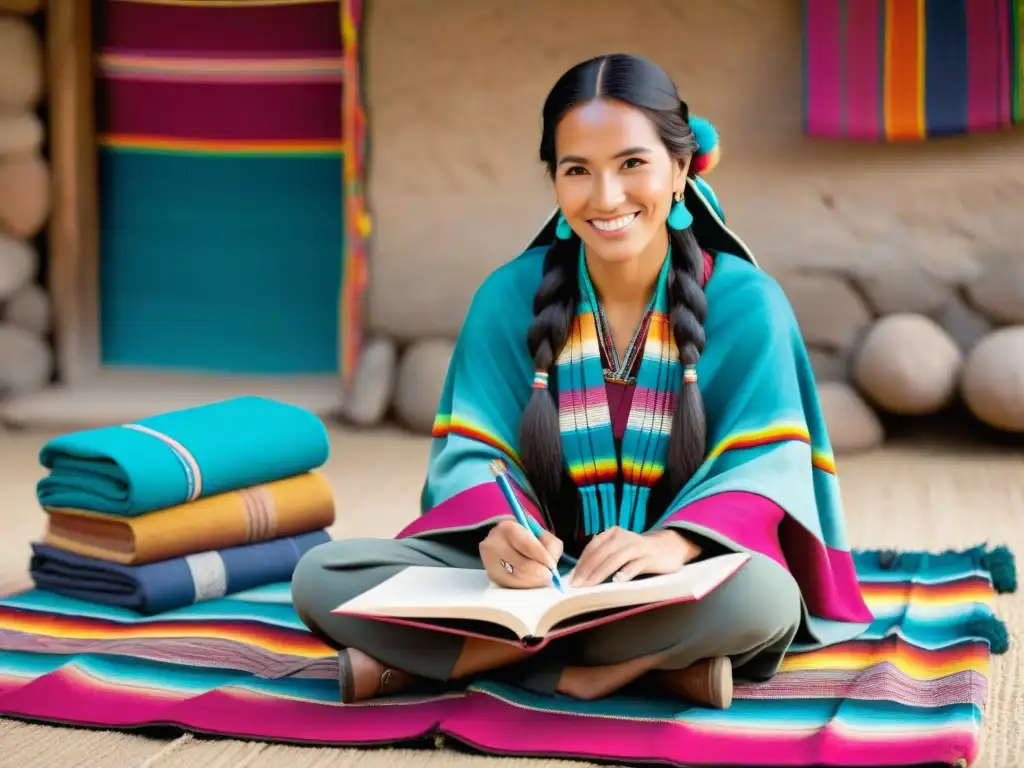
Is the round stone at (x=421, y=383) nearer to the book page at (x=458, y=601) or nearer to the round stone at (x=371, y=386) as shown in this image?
the round stone at (x=371, y=386)

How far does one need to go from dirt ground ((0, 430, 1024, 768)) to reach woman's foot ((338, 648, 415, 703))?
0.21m

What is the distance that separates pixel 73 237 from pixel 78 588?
378 centimetres

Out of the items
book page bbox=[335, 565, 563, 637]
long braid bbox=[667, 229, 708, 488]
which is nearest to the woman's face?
long braid bbox=[667, 229, 708, 488]

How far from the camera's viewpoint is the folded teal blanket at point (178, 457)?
3152mm

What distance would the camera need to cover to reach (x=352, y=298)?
634 centimetres

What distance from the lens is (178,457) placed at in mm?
3225

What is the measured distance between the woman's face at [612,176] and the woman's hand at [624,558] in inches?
22.8

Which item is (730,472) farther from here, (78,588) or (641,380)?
(78,588)

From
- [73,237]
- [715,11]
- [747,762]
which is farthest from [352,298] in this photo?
[747,762]

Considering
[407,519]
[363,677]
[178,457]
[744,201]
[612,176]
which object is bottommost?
[407,519]

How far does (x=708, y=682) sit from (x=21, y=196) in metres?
4.92

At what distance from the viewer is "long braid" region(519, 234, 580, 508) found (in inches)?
106

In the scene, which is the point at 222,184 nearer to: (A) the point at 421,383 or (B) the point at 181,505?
(A) the point at 421,383

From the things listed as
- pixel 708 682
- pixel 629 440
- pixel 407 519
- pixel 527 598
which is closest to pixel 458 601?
pixel 527 598
